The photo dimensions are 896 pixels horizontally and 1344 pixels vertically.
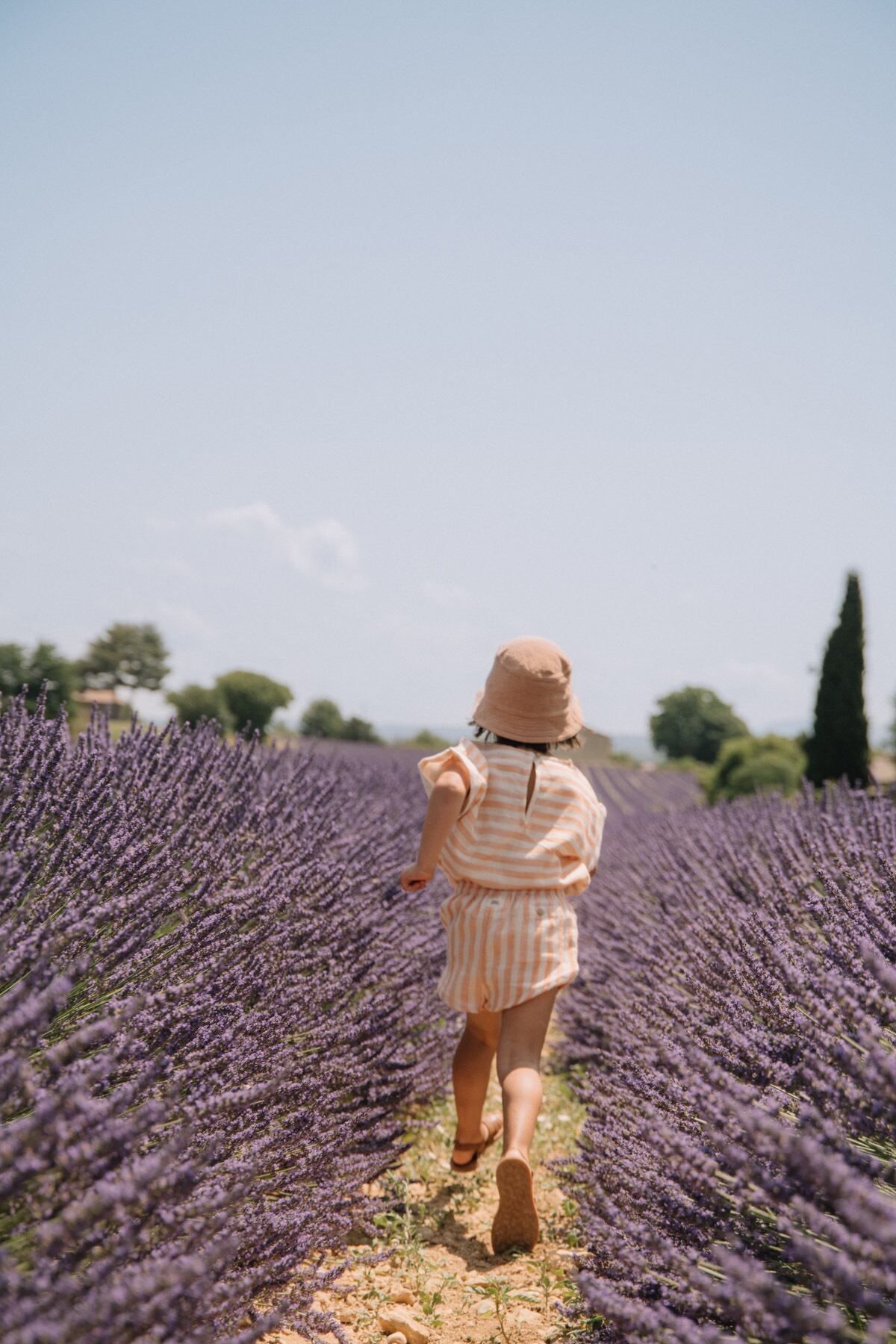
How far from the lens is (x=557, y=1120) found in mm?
3510

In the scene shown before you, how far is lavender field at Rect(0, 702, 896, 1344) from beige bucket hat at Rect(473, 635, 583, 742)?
0.64 meters

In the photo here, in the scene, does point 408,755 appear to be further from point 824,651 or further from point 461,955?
point 461,955

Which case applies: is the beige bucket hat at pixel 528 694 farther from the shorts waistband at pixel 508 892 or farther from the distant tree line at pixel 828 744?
the distant tree line at pixel 828 744

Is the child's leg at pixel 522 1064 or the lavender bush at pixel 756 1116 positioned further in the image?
the child's leg at pixel 522 1064

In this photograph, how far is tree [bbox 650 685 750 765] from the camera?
172 feet

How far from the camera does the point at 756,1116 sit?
112 cm

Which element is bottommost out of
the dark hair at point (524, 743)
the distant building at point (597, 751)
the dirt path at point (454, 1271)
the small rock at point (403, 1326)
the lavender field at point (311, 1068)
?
the dirt path at point (454, 1271)

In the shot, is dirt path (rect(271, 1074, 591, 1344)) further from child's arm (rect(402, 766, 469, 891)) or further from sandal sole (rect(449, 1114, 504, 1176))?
child's arm (rect(402, 766, 469, 891))

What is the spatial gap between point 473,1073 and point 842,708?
9974 millimetres

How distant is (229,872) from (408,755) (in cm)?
1351

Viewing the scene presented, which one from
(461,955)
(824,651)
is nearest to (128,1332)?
(461,955)

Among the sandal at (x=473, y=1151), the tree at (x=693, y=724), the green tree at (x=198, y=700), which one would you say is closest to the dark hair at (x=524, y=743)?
the sandal at (x=473, y=1151)

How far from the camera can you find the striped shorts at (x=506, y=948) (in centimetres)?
252

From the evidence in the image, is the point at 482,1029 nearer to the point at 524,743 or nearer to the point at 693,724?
the point at 524,743
